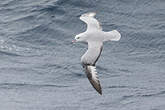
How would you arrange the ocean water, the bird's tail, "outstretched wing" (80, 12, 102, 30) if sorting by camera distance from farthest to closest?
1. the ocean water
2. "outstretched wing" (80, 12, 102, 30)
3. the bird's tail

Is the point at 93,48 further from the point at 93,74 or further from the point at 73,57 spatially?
the point at 73,57

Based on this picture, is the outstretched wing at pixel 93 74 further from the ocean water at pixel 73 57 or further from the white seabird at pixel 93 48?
the ocean water at pixel 73 57

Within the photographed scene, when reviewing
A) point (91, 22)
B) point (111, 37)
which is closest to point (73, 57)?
point (91, 22)

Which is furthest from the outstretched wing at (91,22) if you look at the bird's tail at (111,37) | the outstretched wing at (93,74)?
the outstretched wing at (93,74)

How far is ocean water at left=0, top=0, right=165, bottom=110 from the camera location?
19.2 m

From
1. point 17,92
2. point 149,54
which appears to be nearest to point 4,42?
point 17,92

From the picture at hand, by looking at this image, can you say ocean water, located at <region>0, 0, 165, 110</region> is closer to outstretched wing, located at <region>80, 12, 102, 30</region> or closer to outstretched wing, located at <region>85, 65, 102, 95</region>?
outstretched wing, located at <region>80, 12, 102, 30</region>

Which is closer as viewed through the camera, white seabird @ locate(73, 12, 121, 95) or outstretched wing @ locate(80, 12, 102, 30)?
white seabird @ locate(73, 12, 121, 95)

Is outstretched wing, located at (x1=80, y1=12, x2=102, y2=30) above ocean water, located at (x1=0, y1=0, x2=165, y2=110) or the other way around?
above

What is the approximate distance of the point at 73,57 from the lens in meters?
21.2

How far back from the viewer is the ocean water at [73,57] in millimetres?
19219

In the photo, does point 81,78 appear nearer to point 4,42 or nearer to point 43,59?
point 43,59

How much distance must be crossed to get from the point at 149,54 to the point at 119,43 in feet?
3.39

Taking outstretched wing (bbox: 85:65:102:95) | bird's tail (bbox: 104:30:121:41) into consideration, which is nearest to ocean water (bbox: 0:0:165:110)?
outstretched wing (bbox: 85:65:102:95)
